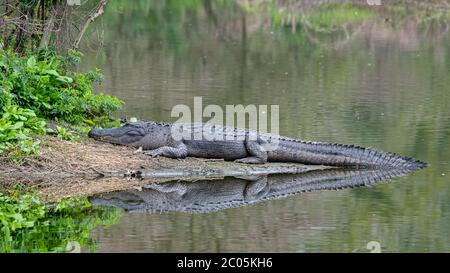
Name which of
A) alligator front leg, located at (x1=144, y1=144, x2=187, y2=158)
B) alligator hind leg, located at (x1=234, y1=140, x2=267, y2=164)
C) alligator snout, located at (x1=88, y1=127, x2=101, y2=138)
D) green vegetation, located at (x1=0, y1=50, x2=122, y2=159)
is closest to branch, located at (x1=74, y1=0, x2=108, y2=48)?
green vegetation, located at (x1=0, y1=50, x2=122, y2=159)

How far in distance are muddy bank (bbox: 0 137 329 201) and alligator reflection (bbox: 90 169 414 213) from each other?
9.8 inches

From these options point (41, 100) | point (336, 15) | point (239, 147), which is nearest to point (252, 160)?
point (239, 147)

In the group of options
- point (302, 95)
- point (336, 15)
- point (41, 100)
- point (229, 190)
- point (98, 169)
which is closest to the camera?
point (229, 190)

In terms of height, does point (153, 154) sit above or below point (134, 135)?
below

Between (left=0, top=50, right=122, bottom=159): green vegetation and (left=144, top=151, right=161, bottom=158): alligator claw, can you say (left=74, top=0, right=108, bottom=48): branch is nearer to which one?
(left=0, top=50, right=122, bottom=159): green vegetation

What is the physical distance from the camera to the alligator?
1301cm

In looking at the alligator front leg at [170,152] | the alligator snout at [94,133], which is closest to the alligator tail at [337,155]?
the alligator front leg at [170,152]

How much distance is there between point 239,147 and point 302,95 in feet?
17.8

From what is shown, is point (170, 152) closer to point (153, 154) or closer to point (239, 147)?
point (153, 154)

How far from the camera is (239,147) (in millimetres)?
13180

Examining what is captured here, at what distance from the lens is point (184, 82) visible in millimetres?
19625

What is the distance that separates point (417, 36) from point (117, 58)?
361 inches
